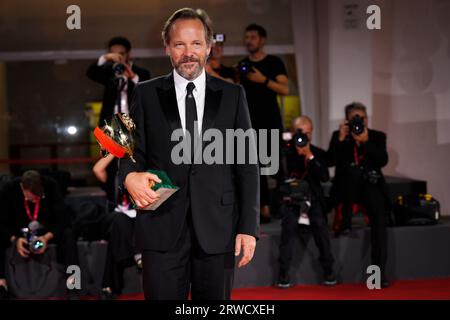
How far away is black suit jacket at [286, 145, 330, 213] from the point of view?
4496mm

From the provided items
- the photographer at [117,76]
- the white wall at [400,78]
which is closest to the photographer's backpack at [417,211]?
the white wall at [400,78]

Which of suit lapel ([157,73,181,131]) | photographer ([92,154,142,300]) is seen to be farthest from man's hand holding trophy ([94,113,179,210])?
photographer ([92,154,142,300])

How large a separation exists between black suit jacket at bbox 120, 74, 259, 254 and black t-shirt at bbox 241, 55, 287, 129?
2.74 meters

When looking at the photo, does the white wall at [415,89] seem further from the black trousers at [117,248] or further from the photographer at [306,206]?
the black trousers at [117,248]

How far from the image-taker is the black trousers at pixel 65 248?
174 inches

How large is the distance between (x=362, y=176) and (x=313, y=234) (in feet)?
1.80

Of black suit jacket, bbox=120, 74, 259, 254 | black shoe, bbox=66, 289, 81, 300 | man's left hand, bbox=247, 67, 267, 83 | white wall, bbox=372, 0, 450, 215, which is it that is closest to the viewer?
black suit jacket, bbox=120, 74, 259, 254

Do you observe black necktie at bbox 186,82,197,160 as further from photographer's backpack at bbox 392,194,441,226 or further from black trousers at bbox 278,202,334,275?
photographer's backpack at bbox 392,194,441,226

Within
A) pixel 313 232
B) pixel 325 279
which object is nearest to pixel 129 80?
pixel 313 232

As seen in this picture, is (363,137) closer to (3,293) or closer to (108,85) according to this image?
(108,85)

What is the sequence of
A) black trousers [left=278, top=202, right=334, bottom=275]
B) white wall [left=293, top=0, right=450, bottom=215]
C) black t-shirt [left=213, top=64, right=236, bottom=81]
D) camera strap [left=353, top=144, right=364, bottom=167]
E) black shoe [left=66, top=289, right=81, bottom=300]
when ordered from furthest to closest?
white wall [left=293, top=0, right=450, bottom=215] → black t-shirt [left=213, top=64, right=236, bottom=81] → camera strap [left=353, top=144, right=364, bottom=167] → black trousers [left=278, top=202, right=334, bottom=275] → black shoe [left=66, top=289, right=81, bottom=300]

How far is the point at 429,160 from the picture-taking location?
20.0 feet

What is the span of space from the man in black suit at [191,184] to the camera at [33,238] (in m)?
2.31
